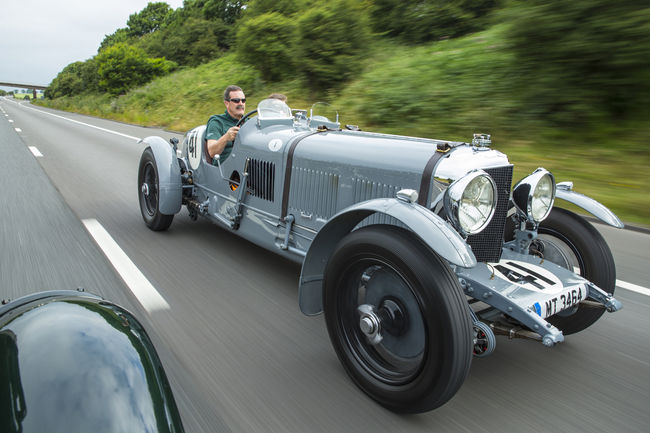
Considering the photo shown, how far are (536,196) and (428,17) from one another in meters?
14.0

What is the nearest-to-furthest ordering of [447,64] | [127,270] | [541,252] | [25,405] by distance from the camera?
[25,405], [541,252], [127,270], [447,64]

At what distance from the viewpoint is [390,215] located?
223 centimetres

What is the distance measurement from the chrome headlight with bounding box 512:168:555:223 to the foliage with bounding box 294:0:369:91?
504 inches

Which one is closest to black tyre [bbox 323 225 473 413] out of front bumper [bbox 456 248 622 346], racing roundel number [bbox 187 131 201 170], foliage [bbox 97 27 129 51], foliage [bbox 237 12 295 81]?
front bumper [bbox 456 248 622 346]

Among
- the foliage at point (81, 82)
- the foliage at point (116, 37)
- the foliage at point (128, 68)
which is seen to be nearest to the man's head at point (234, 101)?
the foliage at point (128, 68)

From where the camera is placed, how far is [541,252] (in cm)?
308

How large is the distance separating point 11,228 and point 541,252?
4.94 metres

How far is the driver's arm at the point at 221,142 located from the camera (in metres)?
4.21

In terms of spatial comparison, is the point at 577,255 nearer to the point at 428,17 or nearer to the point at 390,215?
the point at 390,215

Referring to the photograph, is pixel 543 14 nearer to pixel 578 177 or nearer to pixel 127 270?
pixel 578 177

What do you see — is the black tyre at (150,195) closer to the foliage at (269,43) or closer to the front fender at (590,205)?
the front fender at (590,205)

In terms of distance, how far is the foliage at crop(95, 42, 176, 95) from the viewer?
40412 millimetres

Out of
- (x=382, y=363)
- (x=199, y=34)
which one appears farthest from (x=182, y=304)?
(x=199, y=34)

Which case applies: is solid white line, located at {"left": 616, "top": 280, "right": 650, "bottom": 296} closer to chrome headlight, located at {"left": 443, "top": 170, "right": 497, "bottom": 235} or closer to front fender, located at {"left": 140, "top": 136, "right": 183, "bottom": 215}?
chrome headlight, located at {"left": 443, "top": 170, "right": 497, "bottom": 235}
